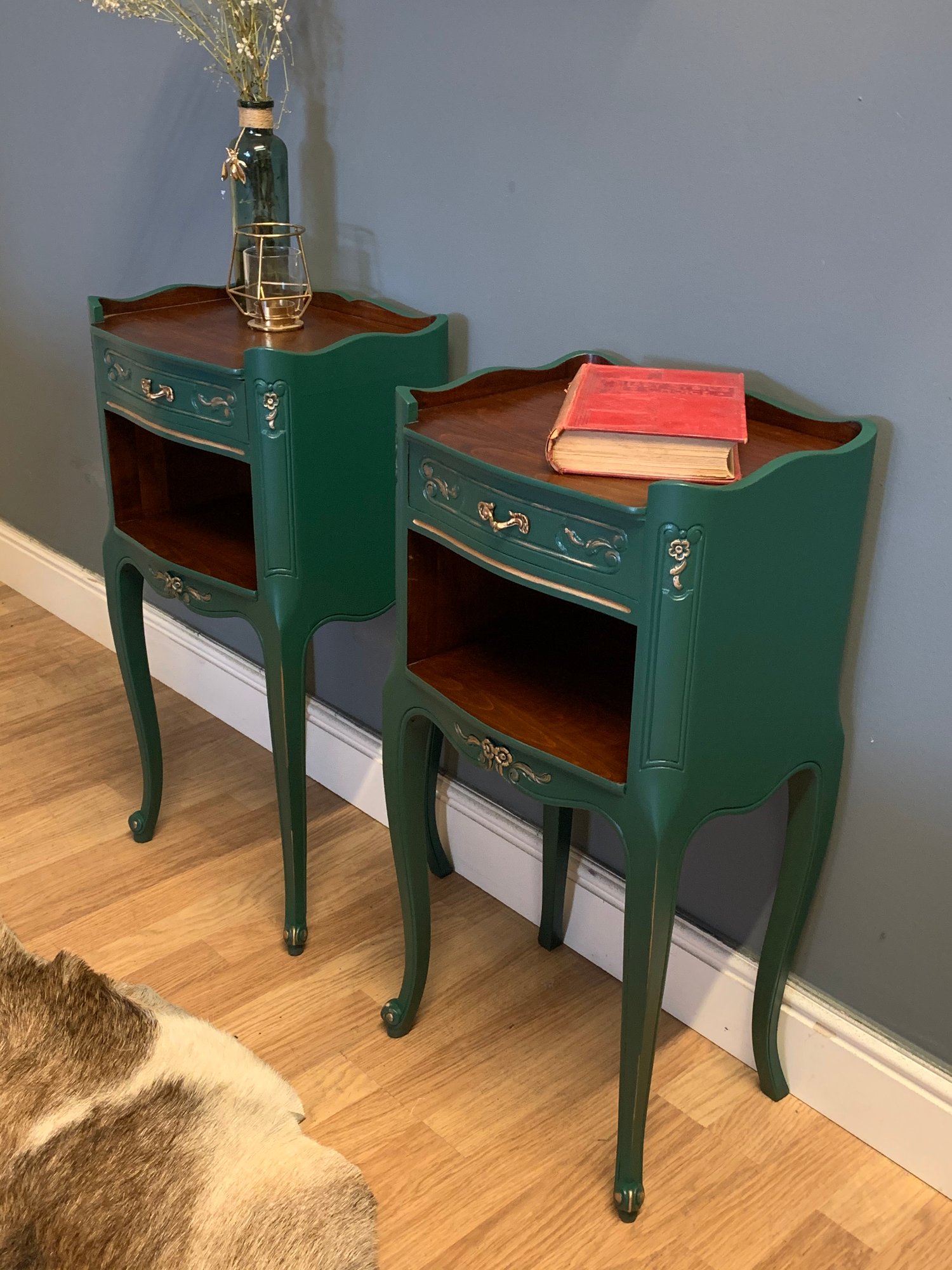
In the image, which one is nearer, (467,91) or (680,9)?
(680,9)

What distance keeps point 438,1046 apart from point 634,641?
0.65m

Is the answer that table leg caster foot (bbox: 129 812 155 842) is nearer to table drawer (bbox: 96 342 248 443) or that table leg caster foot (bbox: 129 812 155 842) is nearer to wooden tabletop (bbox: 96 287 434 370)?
table drawer (bbox: 96 342 248 443)

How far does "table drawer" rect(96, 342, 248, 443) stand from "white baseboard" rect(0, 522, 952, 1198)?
73 cm

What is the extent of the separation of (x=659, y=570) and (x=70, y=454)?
2026 mm

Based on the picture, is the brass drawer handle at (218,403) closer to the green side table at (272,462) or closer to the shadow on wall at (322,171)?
the green side table at (272,462)

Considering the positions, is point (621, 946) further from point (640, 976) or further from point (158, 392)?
point (158, 392)

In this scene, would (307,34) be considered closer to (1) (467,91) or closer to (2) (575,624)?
(1) (467,91)

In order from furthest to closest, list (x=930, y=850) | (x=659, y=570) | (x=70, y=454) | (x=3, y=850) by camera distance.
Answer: (x=70, y=454), (x=3, y=850), (x=930, y=850), (x=659, y=570)

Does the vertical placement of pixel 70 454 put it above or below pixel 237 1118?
above

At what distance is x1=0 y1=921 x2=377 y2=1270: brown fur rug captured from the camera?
1.39m

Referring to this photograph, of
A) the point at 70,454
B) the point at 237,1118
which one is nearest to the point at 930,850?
the point at 237,1118

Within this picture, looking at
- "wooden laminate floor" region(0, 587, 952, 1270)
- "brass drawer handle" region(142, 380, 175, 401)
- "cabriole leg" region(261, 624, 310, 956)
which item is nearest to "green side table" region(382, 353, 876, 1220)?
"wooden laminate floor" region(0, 587, 952, 1270)

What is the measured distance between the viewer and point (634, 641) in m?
1.60

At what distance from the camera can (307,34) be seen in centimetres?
189
